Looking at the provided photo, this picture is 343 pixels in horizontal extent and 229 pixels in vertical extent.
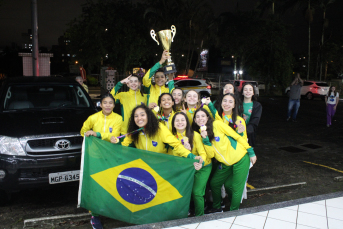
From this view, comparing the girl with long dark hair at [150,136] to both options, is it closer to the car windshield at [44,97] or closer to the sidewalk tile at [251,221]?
the sidewalk tile at [251,221]

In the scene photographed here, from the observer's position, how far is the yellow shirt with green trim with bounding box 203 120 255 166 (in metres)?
3.52

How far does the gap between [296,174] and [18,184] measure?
4.76 meters

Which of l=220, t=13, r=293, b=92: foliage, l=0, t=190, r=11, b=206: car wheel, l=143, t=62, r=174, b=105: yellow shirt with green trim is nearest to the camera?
l=0, t=190, r=11, b=206: car wheel

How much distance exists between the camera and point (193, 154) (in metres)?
3.41

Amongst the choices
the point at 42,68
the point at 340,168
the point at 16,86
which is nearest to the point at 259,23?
the point at 42,68

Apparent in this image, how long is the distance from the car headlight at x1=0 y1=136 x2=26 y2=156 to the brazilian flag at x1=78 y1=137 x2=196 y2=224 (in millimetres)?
1128

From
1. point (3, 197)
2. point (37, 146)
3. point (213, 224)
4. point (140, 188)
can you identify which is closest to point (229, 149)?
point (213, 224)

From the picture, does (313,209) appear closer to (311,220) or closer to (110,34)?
(311,220)

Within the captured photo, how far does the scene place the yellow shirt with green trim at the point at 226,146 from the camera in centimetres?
352

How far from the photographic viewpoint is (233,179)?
3.61 meters

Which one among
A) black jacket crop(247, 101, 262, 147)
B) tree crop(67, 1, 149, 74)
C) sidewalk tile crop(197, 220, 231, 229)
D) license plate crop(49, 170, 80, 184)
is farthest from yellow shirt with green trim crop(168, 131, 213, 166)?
tree crop(67, 1, 149, 74)

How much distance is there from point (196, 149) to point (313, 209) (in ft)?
5.22

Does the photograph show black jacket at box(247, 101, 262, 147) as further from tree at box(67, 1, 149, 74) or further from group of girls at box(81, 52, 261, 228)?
tree at box(67, 1, 149, 74)

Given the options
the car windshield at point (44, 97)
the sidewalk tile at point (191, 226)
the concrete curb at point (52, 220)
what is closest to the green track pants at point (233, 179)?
the sidewalk tile at point (191, 226)
